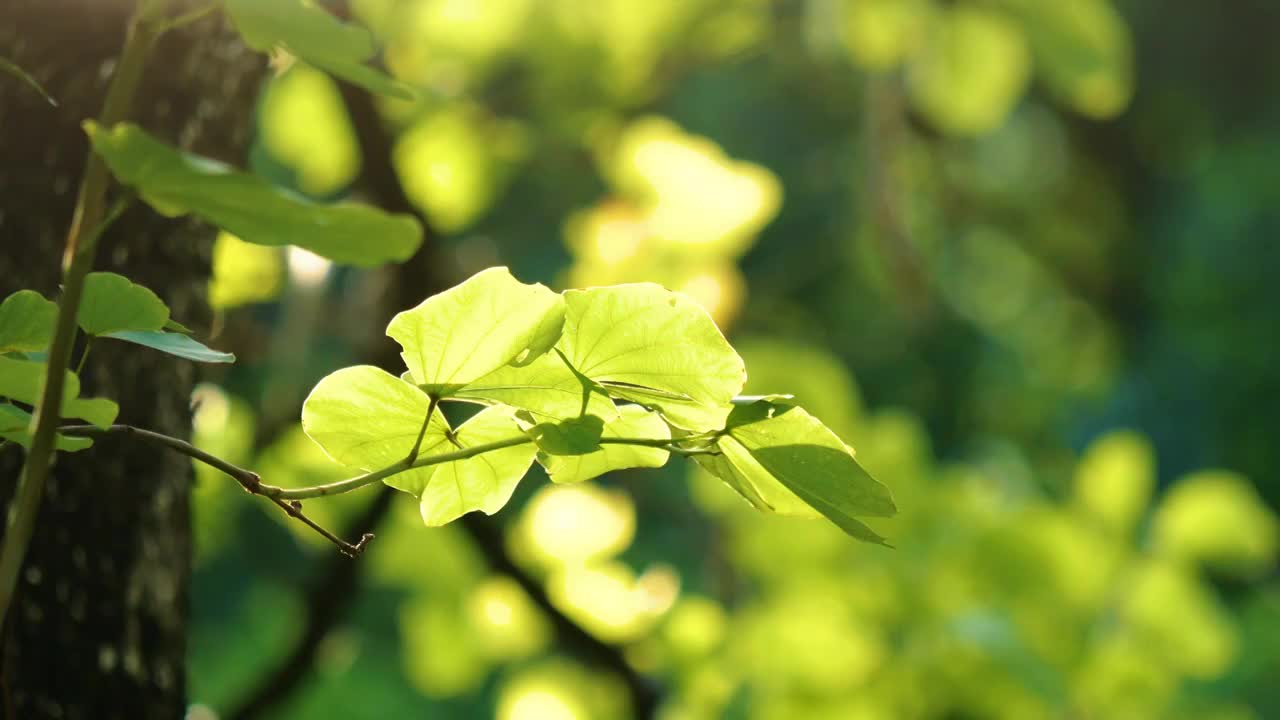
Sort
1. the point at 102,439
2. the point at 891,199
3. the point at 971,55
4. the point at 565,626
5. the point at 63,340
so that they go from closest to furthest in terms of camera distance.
Result: the point at 63,340, the point at 102,439, the point at 565,626, the point at 971,55, the point at 891,199

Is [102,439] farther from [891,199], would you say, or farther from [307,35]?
[891,199]

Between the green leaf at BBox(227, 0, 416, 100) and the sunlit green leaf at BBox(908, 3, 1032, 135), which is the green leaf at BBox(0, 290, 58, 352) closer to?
the green leaf at BBox(227, 0, 416, 100)

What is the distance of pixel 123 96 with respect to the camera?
0.19 m

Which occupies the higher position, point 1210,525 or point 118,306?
point 118,306

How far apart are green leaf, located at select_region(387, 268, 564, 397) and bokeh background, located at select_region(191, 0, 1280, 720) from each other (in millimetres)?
45

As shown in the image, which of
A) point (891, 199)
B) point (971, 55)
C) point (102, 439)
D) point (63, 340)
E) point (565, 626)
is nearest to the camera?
point (63, 340)

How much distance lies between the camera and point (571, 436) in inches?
9.8

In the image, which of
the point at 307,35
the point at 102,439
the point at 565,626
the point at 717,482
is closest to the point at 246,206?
the point at 307,35

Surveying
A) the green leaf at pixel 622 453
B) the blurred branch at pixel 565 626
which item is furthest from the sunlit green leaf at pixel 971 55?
the green leaf at pixel 622 453

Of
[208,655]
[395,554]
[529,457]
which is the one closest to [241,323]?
[395,554]

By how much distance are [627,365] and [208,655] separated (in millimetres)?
→ 2199

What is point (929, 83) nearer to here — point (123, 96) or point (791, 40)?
point (123, 96)

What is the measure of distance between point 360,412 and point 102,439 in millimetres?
185

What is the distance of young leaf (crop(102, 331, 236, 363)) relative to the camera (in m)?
0.24
